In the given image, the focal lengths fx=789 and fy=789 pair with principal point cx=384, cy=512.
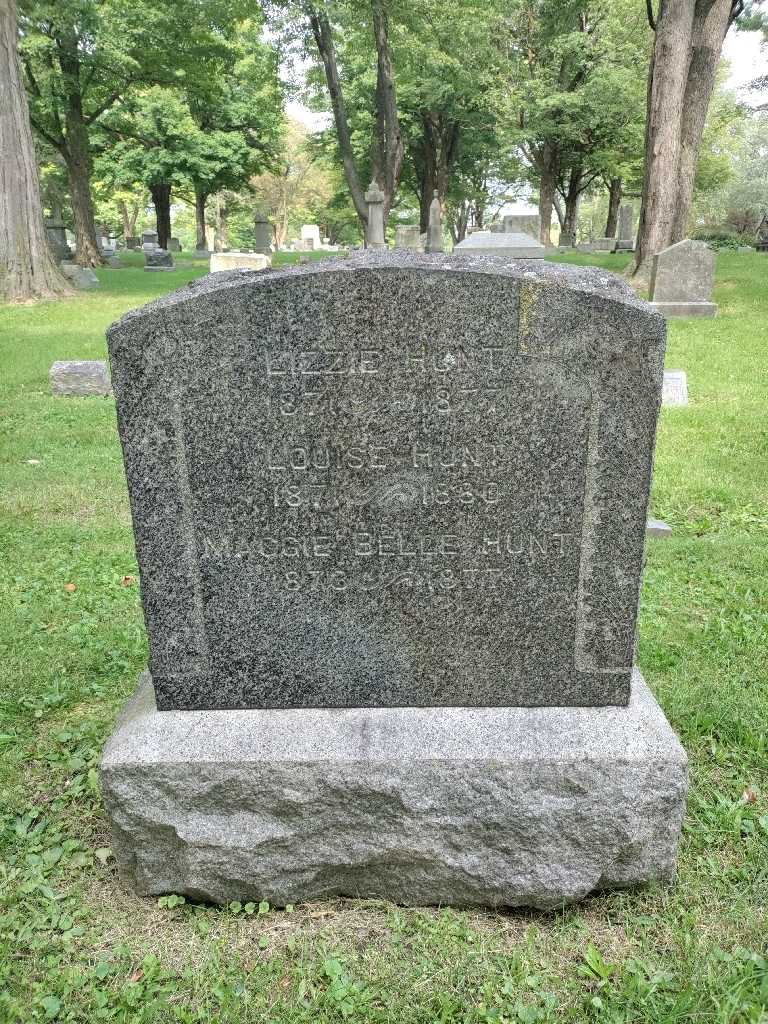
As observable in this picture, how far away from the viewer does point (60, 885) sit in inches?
103

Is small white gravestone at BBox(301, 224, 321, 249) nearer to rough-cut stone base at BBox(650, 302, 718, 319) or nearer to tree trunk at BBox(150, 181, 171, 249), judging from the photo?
tree trunk at BBox(150, 181, 171, 249)

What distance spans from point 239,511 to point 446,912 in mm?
1438

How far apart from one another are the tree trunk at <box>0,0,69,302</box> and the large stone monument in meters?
14.1

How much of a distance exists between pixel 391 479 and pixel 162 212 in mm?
36889

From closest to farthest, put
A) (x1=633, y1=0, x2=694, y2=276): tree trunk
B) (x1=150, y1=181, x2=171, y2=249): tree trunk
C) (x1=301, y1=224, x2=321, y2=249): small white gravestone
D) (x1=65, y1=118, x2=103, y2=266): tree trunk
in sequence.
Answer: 1. (x1=633, y1=0, x2=694, y2=276): tree trunk
2. (x1=65, y1=118, x2=103, y2=266): tree trunk
3. (x1=150, y1=181, x2=171, y2=249): tree trunk
4. (x1=301, y1=224, x2=321, y2=249): small white gravestone

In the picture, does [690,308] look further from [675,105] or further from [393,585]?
[393,585]

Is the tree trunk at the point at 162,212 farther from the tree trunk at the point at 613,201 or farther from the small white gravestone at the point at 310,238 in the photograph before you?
the tree trunk at the point at 613,201

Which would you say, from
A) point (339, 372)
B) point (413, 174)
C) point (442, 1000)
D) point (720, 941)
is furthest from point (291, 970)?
point (413, 174)

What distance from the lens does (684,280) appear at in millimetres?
13352

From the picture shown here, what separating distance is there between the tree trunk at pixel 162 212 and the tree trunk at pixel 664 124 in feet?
82.5

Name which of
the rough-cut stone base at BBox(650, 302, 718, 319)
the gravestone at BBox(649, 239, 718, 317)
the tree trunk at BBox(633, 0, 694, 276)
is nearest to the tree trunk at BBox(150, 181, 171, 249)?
the tree trunk at BBox(633, 0, 694, 276)

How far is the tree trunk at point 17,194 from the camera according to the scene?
13.8m

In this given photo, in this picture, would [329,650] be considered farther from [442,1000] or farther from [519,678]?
[442,1000]

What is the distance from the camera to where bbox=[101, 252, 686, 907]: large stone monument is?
7.40 feet
